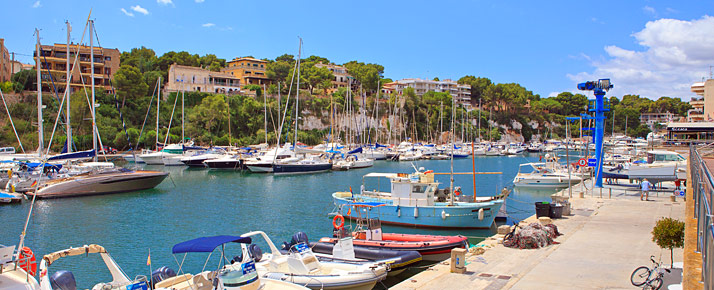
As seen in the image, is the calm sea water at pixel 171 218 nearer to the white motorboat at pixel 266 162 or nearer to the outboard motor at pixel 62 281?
the outboard motor at pixel 62 281

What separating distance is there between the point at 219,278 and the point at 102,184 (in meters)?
30.4

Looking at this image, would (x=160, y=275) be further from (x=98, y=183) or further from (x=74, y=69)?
(x=74, y=69)

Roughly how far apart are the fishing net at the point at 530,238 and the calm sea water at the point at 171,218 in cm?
486

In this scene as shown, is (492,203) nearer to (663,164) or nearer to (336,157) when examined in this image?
(663,164)

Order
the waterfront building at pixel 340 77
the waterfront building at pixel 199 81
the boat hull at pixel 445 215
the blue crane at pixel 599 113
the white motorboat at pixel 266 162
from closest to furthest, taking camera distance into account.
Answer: the boat hull at pixel 445 215 → the blue crane at pixel 599 113 → the white motorboat at pixel 266 162 → the waterfront building at pixel 199 81 → the waterfront building at pixel 340 77

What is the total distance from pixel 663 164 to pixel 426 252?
25208 mm

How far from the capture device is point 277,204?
34188 mm

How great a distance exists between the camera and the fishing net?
1738cm

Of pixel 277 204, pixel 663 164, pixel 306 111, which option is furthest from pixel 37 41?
pixel 306 111

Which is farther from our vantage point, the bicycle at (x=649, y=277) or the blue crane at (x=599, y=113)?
the blue crane at (x=599, y=113)

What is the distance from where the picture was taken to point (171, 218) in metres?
29.1

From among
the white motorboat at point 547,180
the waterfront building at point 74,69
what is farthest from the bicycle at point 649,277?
the waterfront building at point 74,69

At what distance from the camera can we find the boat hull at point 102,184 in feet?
119

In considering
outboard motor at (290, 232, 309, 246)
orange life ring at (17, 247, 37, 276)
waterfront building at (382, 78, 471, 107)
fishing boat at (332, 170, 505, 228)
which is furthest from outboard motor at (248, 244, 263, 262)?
waterfront building at (382, 78, 471, 107)
